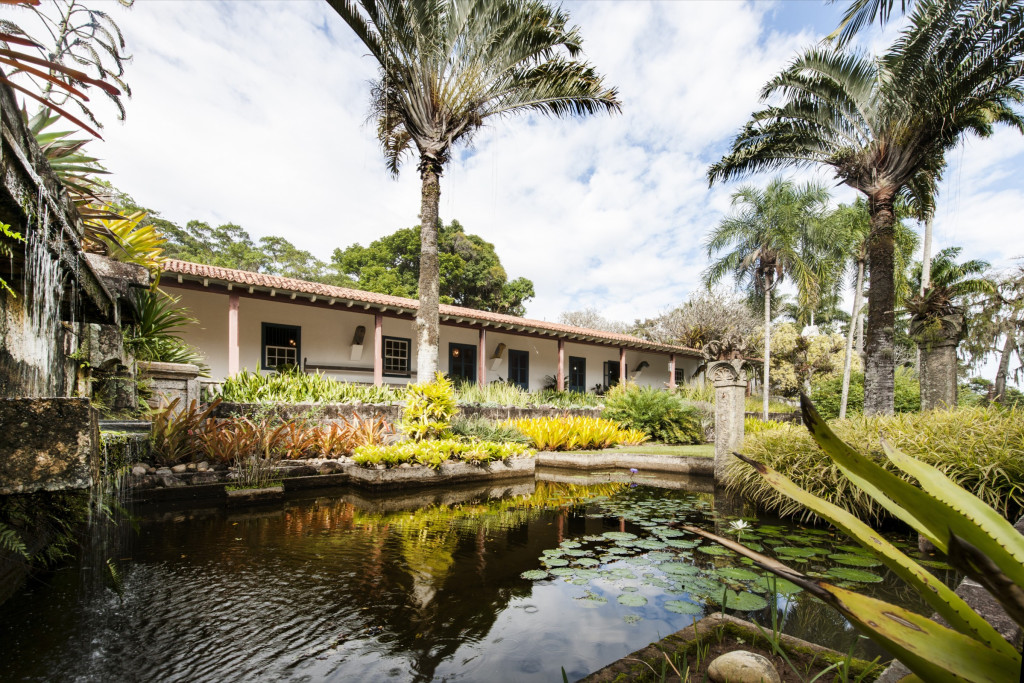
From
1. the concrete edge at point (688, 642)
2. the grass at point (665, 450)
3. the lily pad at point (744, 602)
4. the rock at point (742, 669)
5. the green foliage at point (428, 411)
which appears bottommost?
the grass at point (665, 450)

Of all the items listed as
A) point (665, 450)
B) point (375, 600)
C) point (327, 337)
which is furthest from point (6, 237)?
point (327, 337)

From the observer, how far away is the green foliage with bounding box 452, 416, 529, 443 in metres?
8.66

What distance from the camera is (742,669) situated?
1682mm

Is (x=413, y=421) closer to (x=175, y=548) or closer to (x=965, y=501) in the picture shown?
(x=175, y=548)

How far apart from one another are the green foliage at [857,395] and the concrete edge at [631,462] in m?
10.1

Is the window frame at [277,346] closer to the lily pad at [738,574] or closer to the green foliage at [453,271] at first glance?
the lily pad at [738,574]

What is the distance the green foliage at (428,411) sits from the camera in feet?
25.2

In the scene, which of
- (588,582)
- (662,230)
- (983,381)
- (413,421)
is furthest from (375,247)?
(983,381)

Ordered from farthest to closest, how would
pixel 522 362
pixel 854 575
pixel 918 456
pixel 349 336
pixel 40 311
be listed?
pixel 522 362 → pixel 349 336 → pixel 918 456 → pixel 854 575 → pixel 40 311

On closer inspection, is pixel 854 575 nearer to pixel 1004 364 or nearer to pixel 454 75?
pixel 454 75

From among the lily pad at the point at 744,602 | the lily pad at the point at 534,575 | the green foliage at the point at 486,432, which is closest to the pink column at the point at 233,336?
the green foliage at the point at 486,432

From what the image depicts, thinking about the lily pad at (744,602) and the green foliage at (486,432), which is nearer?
the lily pad at (744,602)

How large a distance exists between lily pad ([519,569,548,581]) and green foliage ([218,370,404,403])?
268 inches

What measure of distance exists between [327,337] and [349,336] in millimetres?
680
